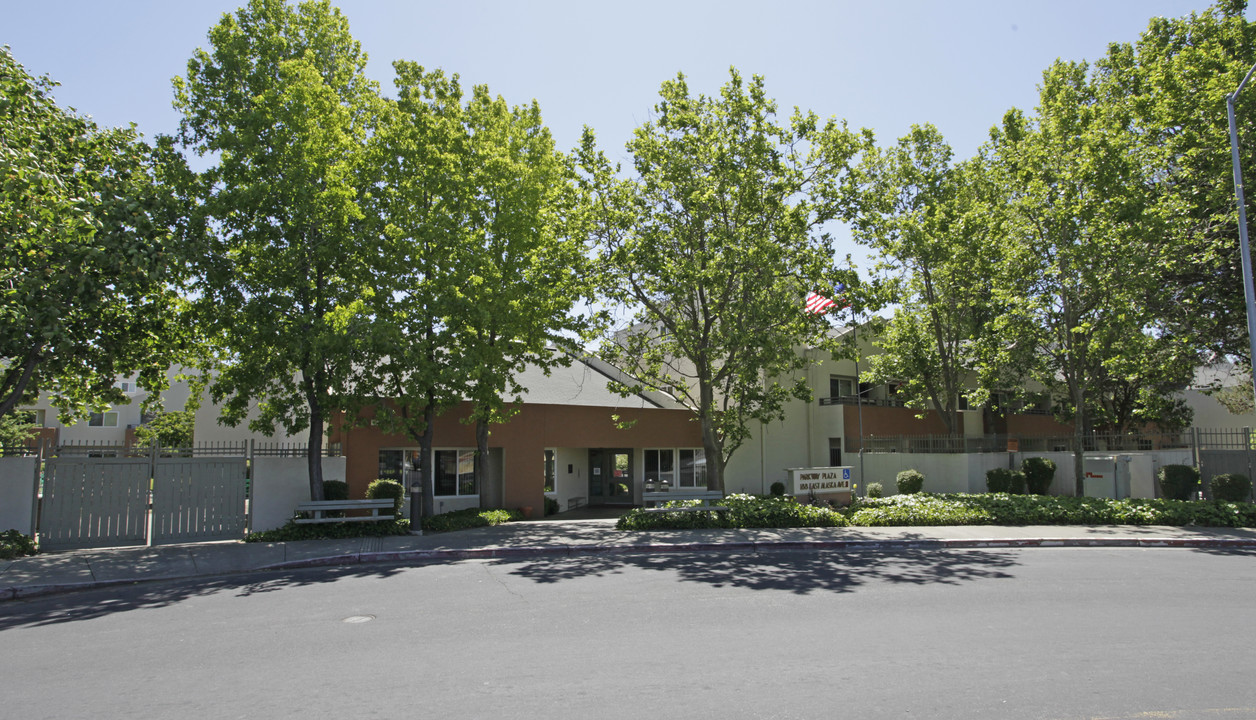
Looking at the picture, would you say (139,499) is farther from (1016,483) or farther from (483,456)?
(1016,483)

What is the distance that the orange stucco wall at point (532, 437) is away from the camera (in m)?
20.6

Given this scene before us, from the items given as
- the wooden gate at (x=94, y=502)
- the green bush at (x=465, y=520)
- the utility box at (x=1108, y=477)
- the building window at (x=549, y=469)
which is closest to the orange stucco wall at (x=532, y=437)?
the building window at (x=549, y=469)

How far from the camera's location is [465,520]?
58.2ft

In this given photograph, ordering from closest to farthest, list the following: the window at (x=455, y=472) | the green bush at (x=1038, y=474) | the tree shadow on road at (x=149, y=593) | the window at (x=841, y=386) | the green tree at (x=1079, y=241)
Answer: the tree shadow on road at (x=149, y=593) < the green tree at (x=1079, y=241) < the window at (x=455, y=472) < the green bush at (x=1038, y=474) < the window at (x=841, y=386)

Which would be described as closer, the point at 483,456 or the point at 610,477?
the point at 483,456

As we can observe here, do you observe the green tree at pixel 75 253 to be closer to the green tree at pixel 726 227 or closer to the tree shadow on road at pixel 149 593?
the tree shadow on road at pixel 149 593

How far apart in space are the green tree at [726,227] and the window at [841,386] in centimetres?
1193

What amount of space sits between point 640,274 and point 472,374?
490 cm

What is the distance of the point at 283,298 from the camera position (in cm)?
1559

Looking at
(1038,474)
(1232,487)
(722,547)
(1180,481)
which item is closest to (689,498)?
(722,547)

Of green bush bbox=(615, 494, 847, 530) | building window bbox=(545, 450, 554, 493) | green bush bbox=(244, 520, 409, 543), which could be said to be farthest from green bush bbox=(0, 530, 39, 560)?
building window bbox=(545, 450, 554, 493)

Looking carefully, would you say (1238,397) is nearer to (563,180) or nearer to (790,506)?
(790,506)

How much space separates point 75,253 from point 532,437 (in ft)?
43.1

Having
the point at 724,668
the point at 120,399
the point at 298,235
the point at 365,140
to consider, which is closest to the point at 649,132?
the point at 365,140
